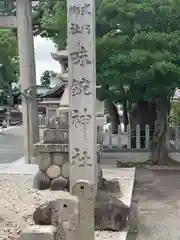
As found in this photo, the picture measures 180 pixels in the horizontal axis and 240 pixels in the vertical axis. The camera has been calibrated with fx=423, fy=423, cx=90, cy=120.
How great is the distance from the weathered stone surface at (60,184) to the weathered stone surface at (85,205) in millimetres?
2856

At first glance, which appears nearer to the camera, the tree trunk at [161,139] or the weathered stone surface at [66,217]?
the weathered stone surface at [66,217]

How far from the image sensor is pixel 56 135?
7.62 meters

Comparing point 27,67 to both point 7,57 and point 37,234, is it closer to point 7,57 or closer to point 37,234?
point 37,234

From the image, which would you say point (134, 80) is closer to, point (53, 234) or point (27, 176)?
point (27, 176)

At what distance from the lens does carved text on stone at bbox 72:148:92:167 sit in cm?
595

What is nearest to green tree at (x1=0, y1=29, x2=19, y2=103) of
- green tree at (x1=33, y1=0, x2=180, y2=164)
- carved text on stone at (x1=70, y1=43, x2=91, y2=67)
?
green tree at (x1=33, y1=0, x2=180, y2=164)

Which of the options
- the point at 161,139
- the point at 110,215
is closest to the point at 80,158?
the point at 110,215

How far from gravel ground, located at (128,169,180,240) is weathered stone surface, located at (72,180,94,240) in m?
1.29

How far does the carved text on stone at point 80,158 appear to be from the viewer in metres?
5.95

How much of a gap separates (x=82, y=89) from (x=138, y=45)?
561 centimetres

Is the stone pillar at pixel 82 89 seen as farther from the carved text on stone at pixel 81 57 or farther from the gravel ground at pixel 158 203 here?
the gravel ground at pixel 158 203

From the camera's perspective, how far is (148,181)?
10352mm

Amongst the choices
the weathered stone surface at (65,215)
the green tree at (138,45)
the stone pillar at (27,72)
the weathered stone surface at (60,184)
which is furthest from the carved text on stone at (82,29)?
the stone pillar at (27,72)

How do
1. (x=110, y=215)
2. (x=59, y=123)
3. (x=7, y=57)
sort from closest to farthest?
(x=110, y=215)
(x=59, y=123)
(x=7, y=57)
